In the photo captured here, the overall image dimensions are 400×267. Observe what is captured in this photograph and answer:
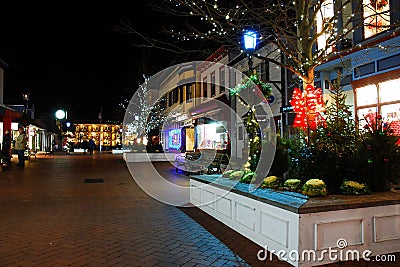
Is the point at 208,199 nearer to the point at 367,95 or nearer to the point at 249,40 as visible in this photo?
the point at 249,40

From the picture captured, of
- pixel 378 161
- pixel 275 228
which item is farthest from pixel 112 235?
pixel 378 161

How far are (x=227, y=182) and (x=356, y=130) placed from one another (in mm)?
2410

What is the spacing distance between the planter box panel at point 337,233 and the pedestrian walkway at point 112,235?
1.78 feet

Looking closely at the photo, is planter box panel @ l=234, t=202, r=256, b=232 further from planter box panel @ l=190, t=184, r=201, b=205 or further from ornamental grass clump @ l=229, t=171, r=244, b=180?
planter box panel @ l=190, t=184, r=201, b=205

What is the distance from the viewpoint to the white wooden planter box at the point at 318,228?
13.5 ft

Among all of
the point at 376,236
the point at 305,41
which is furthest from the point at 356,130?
the point at 305,41

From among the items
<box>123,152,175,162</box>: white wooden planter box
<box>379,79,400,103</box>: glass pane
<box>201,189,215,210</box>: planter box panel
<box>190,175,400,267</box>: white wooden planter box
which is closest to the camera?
<box>190,175,400,267</box>: white wooden planter box

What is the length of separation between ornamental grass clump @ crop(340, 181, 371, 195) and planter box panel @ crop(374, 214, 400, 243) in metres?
0.46

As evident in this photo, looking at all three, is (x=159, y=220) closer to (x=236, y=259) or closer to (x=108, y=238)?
(x=108, y=238)

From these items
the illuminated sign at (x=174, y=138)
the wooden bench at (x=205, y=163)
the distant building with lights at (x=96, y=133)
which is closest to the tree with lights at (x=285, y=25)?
the wooden bench at (x=205, y=163)

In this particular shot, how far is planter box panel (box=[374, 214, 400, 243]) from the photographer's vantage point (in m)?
4.47

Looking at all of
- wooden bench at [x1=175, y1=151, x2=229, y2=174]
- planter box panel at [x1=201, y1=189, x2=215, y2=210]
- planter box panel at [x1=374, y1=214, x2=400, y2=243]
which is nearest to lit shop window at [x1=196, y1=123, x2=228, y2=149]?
wooden bench at [x1=175, y1=151, x2=229, y2=174]

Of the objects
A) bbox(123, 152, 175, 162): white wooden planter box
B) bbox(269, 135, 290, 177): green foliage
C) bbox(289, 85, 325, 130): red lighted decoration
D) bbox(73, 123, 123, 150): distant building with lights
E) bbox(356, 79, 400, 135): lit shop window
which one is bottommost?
bbox(123, 152, 175, 162): white wooden planter box

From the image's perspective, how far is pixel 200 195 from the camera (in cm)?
745
